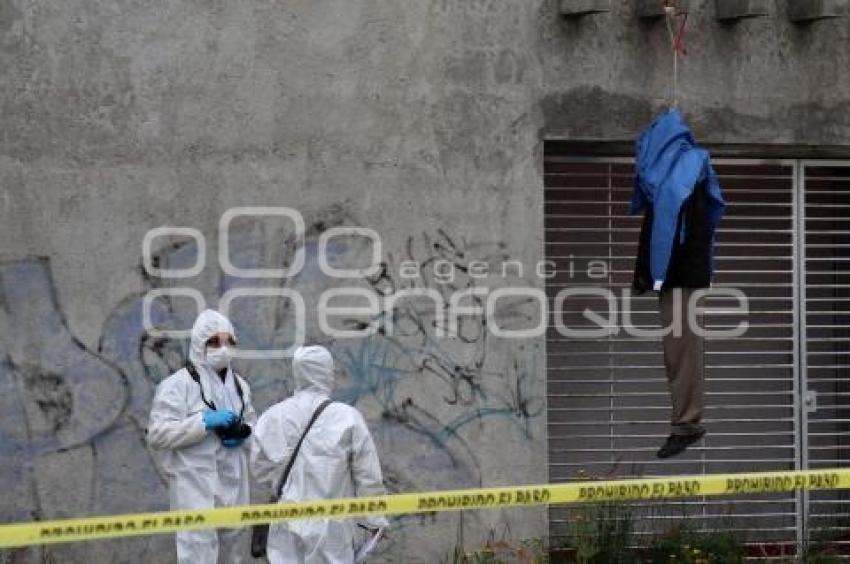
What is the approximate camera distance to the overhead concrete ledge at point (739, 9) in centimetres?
1216

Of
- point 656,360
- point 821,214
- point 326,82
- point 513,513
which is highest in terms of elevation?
point 326,82

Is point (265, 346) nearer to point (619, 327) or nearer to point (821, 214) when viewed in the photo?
point (619, 327)

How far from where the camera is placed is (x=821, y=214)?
13125 millimetres

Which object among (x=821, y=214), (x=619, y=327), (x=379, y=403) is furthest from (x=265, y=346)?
(x=821, y=214)

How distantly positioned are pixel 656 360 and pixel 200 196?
10.7ft

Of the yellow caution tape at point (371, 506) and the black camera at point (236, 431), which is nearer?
the yellow caution tape at point (371, 506)

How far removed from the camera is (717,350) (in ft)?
42.4

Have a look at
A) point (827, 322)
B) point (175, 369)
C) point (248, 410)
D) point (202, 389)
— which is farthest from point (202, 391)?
point (827, 322)

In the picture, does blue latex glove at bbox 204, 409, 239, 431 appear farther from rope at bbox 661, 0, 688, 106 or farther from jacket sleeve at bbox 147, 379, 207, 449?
rope at bbox 661, 0, 688, 106

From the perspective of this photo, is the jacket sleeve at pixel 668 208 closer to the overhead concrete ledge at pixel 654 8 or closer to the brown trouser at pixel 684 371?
the brown trouser at pixel 684 371

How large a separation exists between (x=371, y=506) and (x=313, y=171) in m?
3.22

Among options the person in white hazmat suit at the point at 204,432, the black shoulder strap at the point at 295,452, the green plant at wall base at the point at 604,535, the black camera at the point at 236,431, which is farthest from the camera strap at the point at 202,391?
the green plant at wall base at the point at 604,535

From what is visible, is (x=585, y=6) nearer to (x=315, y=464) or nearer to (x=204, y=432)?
(x=204, y=432)

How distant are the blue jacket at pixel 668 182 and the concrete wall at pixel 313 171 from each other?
132 cm
